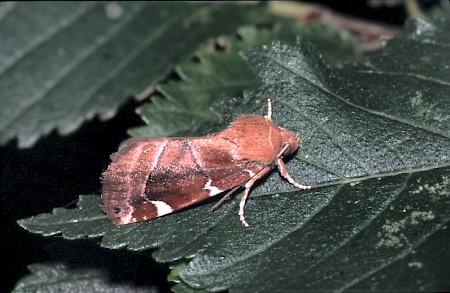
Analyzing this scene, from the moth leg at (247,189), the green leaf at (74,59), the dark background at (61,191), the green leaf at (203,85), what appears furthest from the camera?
the green leaf at (74,59)

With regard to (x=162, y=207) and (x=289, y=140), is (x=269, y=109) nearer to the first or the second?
(x=289, y=140)

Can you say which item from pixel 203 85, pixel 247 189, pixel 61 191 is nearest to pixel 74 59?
pixel 203 85

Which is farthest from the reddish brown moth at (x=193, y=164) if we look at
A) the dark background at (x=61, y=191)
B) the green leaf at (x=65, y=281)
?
the green leaf at (x=65, y=281)

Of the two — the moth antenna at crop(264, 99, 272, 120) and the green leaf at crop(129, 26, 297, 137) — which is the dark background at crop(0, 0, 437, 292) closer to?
the green leaf at crop(129, 26, 297, 137)

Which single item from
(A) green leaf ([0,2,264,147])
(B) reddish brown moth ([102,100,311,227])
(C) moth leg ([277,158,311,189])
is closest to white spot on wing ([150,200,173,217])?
(B) reddish brown moth ([102,100,311,227])

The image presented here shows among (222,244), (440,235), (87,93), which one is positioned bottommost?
(440,235)

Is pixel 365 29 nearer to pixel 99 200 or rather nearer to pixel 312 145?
pixel 312 145

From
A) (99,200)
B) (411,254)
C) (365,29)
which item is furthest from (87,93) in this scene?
(411,254)

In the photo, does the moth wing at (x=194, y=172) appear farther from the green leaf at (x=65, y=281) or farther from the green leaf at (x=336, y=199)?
the green leaf at (x=65, y=281)
